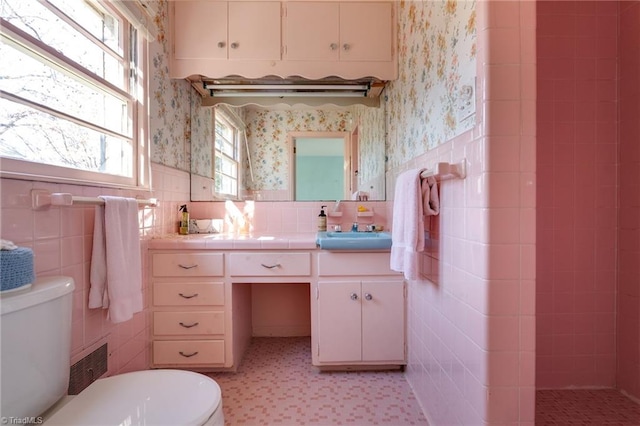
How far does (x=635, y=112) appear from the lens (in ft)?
4.71

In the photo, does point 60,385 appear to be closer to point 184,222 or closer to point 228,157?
point 184,222

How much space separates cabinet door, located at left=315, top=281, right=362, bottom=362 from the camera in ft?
5.34

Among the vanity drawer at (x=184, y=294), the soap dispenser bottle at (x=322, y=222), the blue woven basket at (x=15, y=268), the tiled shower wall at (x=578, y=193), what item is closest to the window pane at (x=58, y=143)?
the blue woven basket at (x=15, y=268)

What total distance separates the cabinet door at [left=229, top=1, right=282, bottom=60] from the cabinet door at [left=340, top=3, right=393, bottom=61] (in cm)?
45

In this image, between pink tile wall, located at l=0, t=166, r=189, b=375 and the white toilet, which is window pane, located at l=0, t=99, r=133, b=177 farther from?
the white toilet

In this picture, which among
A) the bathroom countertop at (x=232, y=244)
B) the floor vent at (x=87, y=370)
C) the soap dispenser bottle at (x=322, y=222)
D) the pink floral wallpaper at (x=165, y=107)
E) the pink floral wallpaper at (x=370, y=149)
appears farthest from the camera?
the pink floral wallpaper at (x=370, y=149)

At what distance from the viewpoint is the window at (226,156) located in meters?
2.18

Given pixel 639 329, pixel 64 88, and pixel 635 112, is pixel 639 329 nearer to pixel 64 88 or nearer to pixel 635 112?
pixel 635 112

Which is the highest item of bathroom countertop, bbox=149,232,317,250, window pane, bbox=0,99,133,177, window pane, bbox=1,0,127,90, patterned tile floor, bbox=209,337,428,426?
window pane, bbox=1,0,127,90

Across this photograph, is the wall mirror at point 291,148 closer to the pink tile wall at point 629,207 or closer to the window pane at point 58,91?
the window pane at point 58,91

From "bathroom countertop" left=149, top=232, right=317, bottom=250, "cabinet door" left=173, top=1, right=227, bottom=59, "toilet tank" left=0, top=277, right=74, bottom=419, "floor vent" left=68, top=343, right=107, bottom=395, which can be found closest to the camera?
"toilet tank" left=0, top=277, right=74, bottom=419

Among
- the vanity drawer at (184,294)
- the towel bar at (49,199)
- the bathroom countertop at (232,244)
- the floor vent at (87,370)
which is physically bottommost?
the floor vent at (87,370)

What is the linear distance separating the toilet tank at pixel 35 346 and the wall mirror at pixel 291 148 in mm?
1311

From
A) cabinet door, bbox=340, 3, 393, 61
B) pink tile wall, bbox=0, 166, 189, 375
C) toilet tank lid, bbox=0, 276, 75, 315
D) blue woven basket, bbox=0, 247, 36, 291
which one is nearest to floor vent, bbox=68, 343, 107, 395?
pink tile wall, bbox=0, 166, 189, 375
